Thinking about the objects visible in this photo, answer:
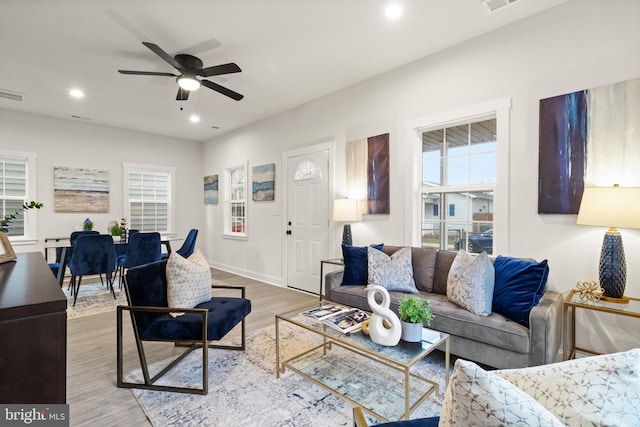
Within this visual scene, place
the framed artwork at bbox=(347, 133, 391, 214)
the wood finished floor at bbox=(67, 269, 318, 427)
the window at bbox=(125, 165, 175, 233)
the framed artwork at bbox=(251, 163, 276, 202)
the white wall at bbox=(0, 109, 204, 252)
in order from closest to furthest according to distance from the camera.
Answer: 1. the wood finished floor at bbox=(67, 269, 318, 427)
2. the framed artwork at bbox=(347, 133, 391, 214)
3. the white wall at bbox=(0, 109, 204, 252)
4. the framed artwork at bbox=(251, 163, 276, 202)
5. the window at bbox=(125, 165, 175, 233)

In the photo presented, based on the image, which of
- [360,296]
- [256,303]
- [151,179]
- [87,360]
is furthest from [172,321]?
[151,179]

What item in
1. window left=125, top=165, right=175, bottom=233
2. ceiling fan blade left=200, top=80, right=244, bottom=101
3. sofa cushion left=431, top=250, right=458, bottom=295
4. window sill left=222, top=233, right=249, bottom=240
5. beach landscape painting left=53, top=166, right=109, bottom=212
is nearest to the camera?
sofa cushion left=431, top=250, right=458, bottom=295

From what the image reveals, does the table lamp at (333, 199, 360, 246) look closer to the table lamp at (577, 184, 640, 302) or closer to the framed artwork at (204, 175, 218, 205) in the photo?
the table lamp at (577, 184, 640, 302)

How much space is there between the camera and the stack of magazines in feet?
6.64

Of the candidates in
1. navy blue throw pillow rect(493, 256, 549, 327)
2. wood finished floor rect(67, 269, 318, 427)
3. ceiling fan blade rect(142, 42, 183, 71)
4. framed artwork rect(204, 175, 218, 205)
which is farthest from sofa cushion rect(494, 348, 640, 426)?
framed artwork rect(204, 175, 218, 205)

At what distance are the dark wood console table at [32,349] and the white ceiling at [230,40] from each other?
8.15 ft

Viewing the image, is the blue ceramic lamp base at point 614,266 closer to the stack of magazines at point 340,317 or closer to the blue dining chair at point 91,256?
the stack of magazines at point 340,317

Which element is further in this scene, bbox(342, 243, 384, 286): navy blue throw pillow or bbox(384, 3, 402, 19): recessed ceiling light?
bbox(342, 243, 384, 286): navy blue throw pillow

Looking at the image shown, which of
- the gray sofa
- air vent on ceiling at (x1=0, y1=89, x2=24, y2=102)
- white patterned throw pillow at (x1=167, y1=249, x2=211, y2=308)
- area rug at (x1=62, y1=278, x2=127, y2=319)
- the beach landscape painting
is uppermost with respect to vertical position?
air vent on ceiling at (x1=0, y1=89, x2=24, y2=102)

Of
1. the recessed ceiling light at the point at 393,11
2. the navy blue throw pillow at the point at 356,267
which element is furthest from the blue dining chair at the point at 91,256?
the recessed ceiling light at the point at 393,11

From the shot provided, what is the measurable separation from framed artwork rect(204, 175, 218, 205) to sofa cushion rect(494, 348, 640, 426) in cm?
651

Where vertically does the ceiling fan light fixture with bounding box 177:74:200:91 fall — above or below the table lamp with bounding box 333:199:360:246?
above

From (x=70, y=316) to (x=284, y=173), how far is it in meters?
3.29

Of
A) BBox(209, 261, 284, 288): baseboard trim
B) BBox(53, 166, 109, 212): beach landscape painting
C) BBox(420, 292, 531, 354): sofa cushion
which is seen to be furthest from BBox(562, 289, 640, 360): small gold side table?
BBox(53, 166, 109, 212): beach landscape painting
